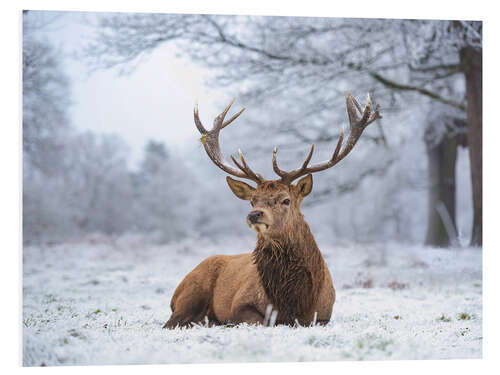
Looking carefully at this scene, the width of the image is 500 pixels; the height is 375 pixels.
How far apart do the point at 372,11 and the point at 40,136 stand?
7.26 metres

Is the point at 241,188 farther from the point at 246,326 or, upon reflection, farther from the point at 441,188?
the point at 441,188

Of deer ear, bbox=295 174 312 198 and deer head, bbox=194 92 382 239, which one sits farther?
deer ear, bbox=295 174 312 198

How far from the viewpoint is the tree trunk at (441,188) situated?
467 inches

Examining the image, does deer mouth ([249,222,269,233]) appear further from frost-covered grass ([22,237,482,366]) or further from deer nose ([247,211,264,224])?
frost-covered grass ([22,237,482,366])

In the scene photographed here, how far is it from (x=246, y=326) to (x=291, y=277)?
0.53 m

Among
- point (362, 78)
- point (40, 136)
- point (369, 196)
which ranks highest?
point (362, 78)

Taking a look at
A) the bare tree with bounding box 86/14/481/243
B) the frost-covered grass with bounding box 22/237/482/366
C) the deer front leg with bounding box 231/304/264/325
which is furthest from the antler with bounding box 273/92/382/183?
the bare tree with bounding box 86/14/481/243

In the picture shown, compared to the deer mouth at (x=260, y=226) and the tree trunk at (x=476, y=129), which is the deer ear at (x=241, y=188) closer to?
the deer mouth at (x=260, y=226)

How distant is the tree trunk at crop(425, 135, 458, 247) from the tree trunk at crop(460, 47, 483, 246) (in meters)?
3.07

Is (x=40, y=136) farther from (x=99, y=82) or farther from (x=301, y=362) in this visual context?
(x=301, y=362)

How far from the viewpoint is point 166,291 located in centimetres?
775

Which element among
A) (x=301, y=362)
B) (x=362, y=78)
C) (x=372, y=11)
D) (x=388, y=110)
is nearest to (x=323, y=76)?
(x=362, y=78)

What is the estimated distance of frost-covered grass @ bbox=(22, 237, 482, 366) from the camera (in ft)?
14.0

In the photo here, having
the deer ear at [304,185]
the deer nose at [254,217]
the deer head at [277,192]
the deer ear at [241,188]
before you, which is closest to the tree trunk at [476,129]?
the deer head at [277,192]
